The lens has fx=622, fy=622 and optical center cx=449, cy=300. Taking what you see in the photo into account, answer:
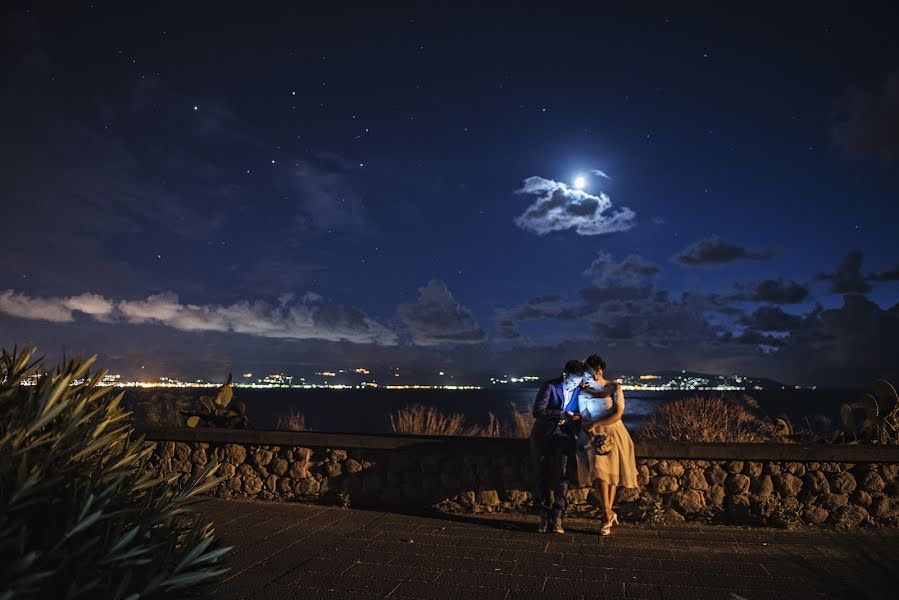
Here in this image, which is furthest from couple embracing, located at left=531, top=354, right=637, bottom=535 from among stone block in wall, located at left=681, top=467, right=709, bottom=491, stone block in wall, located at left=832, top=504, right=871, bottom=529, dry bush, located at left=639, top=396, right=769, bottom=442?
dry bush, located at left=639, top=396, right=769, bottom=442

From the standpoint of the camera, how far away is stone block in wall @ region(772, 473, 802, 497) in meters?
6.24

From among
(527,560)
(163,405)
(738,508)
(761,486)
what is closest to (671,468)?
(738,508)

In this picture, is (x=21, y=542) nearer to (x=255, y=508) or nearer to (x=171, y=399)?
(x=255, y=508)

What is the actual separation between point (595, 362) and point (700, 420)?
6219 mm

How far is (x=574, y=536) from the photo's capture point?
19.3ft

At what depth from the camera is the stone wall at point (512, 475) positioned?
615 centimetres

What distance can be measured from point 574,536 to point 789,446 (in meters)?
2.39

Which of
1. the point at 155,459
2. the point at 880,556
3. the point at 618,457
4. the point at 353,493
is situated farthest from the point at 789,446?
the point at 155,459

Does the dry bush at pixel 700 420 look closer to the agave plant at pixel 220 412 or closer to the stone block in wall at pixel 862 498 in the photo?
the stone block in wall at pixel 862 498

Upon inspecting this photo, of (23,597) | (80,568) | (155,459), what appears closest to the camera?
(23,597)

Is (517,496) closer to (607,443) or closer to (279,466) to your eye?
(607,443)

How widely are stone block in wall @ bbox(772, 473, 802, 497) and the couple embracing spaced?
5.11ft

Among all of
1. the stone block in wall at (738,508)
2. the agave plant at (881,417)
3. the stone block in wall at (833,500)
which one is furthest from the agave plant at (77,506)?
the agave plant at (881,417)

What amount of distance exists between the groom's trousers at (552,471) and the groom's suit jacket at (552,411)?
Result: 0.15 ft
